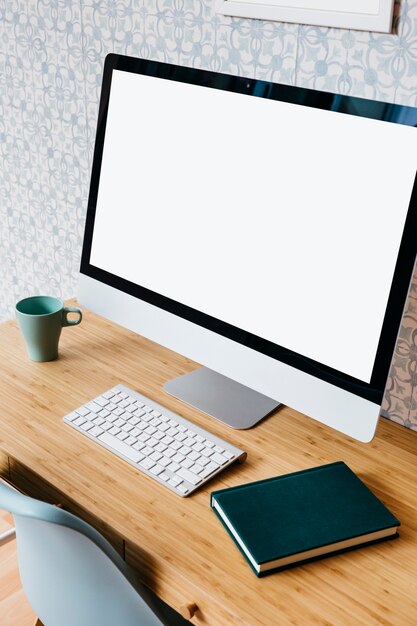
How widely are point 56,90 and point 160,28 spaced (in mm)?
379

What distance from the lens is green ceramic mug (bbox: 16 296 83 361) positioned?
4.32 feet

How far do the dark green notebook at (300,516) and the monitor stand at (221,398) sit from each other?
7.4 inches

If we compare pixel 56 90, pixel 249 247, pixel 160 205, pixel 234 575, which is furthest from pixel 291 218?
pixel 56 90

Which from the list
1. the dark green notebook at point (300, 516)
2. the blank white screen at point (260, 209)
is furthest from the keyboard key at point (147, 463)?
the blank white screen at point (260, 209)

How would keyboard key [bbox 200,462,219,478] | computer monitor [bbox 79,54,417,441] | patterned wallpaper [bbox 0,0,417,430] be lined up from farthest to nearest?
1. patterned wallpaper [bbox 0,0,417,430]
2. keyboard key [bbox 200,462,219,478]
3. computer monitor [bbox 79,54,417,441]

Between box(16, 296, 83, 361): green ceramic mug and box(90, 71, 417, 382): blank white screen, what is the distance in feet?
0.47

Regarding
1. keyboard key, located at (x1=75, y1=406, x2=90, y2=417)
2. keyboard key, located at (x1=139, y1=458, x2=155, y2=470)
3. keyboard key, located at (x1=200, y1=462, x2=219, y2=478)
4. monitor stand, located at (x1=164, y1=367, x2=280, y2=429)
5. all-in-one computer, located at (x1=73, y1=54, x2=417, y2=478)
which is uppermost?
all-in-one computer, located at (x1=73, y1=54, x2=417, y2=478)

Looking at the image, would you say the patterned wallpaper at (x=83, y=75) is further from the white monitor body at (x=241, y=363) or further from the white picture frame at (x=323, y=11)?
the white monitor body at (x=241, y=363)

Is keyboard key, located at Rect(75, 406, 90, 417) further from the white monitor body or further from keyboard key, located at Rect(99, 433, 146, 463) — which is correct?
the white monitor body

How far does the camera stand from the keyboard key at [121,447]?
3.63ft

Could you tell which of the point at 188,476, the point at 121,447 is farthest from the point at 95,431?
the point at 188,476

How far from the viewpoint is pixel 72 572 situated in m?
0.97

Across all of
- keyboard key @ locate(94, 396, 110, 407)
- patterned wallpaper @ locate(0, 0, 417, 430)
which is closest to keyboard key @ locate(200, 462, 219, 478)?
keyboard key @ locate(94, 396, 110, 407)

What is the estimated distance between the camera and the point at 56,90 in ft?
5.64
